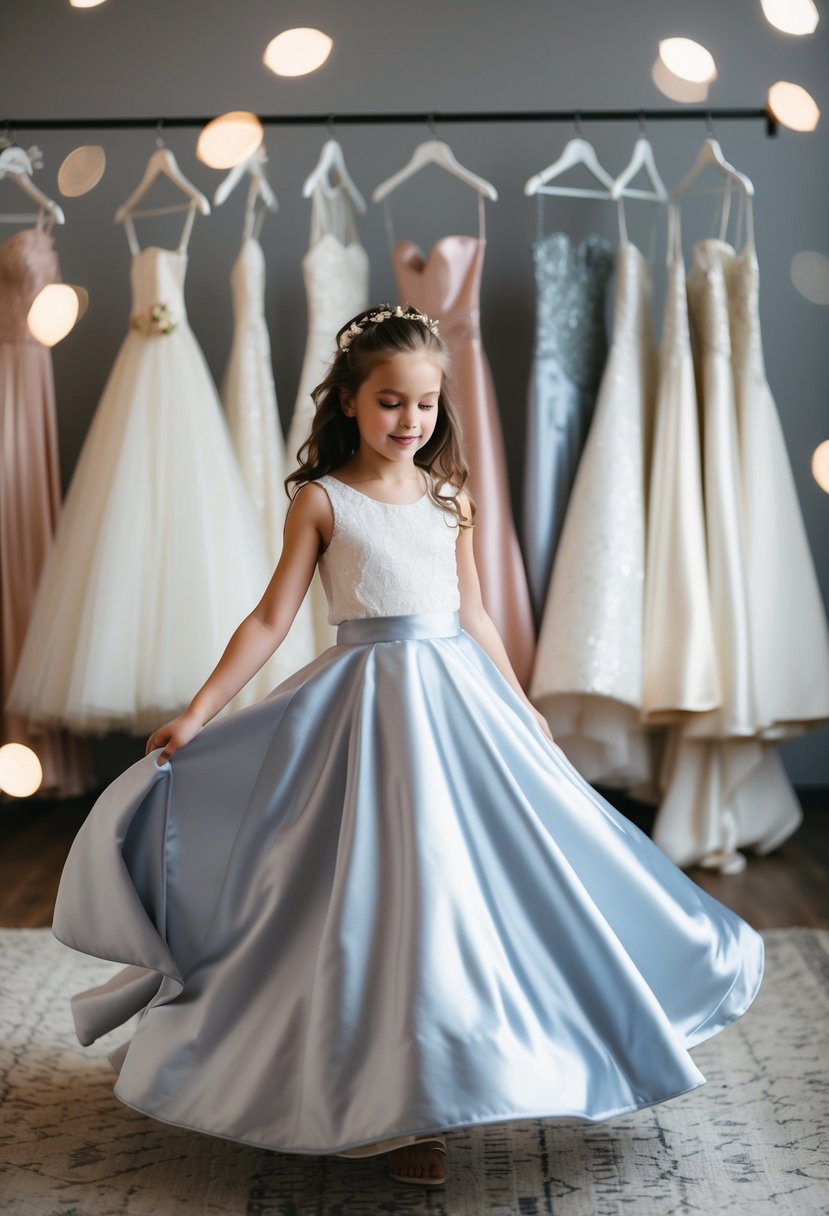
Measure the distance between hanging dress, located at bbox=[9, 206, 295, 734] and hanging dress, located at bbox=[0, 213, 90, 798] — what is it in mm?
235

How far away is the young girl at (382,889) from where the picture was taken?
62.9 inches

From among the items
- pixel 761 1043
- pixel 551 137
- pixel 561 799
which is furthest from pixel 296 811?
pixel 551 137

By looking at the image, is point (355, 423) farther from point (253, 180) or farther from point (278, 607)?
point (253, 180)

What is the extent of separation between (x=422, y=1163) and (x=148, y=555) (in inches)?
76.7

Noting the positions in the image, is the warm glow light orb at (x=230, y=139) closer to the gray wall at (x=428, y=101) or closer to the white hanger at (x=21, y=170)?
the gray wall at (x=428, y=101)

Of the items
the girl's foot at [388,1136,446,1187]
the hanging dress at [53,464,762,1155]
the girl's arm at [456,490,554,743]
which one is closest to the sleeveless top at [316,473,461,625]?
the hanging dress at [53,464,762,1155]

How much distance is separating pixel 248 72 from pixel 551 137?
981 millimetres

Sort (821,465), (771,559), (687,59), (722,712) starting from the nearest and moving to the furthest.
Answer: (722,712)
(771,559)
(687,59)
(821,465)

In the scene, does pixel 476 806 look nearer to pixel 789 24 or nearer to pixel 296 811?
pixel 296 811

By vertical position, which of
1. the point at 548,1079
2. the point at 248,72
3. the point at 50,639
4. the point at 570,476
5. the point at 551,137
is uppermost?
the point at 248,72

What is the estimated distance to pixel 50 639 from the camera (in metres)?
3.32

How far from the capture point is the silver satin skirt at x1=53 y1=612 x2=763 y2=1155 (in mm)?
1587

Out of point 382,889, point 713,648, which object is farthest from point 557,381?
point 382,889

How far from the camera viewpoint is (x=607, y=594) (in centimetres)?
328
